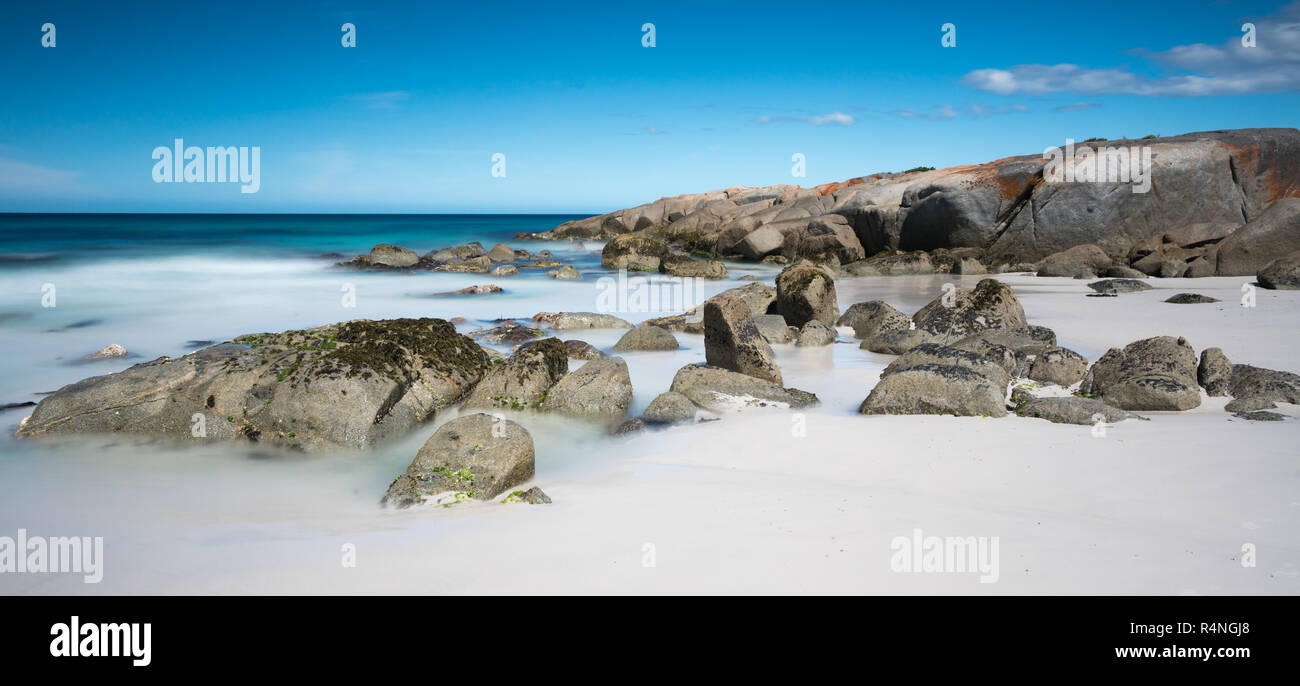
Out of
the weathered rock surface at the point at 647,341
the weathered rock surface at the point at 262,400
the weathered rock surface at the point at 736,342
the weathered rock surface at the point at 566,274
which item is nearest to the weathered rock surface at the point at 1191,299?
A: the weathered rock surface at the point at 736,342

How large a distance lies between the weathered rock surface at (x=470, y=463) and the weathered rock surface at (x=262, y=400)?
1569 mm

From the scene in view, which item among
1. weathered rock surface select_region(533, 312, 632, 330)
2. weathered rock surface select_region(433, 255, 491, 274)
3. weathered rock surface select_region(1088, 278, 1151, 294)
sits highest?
weathered rock surface select_region(433, 255, 491, 274)

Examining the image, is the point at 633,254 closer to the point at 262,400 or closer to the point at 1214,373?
the point at 262,400

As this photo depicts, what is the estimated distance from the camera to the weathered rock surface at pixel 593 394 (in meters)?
8.06

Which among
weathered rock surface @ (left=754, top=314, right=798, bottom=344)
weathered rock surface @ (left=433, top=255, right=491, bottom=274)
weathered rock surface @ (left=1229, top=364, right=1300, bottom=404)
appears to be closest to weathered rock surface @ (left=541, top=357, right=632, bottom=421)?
weathered rock surface @ (left=754, top=314, right=798, bottom=344)

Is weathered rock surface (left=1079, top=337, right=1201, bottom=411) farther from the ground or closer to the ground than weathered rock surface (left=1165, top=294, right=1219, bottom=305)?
closer to the ground

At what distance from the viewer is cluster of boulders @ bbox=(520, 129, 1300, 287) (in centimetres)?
1892

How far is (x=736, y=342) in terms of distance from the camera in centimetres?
921

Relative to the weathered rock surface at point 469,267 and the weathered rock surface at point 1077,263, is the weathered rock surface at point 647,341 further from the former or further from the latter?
the weathered rock surface at point 469,267

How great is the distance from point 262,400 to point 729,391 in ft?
15.7

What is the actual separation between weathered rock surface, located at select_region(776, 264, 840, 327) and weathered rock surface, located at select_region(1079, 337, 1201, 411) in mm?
5372

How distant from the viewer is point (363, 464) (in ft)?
21.7

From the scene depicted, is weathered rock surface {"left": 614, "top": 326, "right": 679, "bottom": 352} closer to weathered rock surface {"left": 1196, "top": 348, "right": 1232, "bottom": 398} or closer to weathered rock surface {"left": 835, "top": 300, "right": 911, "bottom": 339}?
weathered rock surface {"left": 835, "top": 300, "right": 911, "bottom": 339}

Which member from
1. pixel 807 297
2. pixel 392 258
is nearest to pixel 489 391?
pixel 807 297
